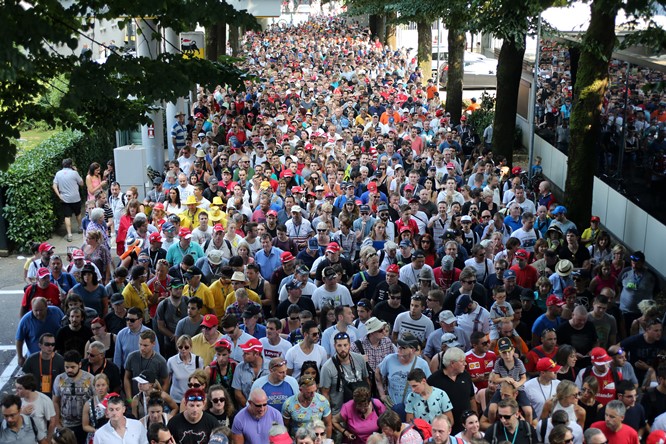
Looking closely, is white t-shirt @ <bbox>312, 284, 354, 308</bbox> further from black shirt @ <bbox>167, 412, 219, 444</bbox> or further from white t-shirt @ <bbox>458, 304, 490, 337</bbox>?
black shirt @ <bbox>167, 412, 219, 444</bbox>

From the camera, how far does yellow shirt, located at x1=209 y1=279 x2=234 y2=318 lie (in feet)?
38.3

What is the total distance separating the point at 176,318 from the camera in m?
11.2

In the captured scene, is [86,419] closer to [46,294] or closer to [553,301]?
[46,294]

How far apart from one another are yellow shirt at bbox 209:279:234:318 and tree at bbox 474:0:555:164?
1006cm

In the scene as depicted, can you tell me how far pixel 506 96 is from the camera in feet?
75.5

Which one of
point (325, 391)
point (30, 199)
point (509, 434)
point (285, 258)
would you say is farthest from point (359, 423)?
point (30, 199)

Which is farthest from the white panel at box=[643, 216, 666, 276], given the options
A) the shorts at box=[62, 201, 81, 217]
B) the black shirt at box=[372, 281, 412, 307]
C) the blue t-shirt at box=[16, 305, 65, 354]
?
the shorts at box=[62, 201, 81, 217]

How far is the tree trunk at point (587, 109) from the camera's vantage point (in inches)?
643

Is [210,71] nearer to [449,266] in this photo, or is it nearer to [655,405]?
[449,266]

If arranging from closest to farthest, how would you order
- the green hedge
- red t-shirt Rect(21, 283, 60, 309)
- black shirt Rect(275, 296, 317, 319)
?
1. black shirt Rect(275, 296, 317, 319)
2. red t-shirt Rect(21, 283, 60, 309)
3. the green hedge

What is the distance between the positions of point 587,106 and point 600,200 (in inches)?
126

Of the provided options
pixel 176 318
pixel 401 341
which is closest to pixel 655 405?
pixel 401 341

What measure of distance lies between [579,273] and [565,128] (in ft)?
36.1

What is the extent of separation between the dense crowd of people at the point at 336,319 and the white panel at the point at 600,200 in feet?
7.51
